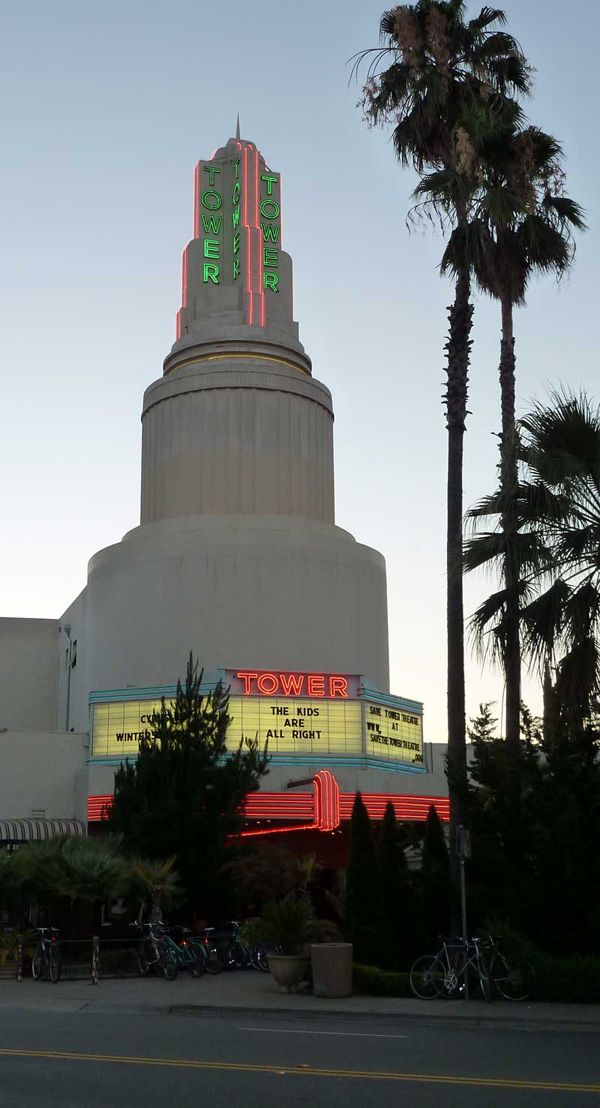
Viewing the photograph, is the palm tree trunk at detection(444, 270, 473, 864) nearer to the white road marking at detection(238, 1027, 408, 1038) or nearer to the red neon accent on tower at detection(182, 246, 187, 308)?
the white road marking at detection(238, 1027, 408, 1038)

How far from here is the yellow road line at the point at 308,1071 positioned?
35.7 ft

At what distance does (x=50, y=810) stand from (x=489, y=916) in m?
21.9

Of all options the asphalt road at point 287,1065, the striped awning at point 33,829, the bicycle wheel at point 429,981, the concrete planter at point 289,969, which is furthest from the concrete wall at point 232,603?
the asphalt road at point 287,1065

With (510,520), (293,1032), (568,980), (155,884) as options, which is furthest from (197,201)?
(293,1032)

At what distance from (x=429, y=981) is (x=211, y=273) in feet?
112

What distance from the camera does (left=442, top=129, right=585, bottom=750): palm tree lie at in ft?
81.4

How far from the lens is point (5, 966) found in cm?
2738

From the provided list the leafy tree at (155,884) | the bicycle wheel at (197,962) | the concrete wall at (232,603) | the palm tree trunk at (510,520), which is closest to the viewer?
the palm tree trunk at (510,520)

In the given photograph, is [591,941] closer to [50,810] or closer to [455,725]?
[455,725]

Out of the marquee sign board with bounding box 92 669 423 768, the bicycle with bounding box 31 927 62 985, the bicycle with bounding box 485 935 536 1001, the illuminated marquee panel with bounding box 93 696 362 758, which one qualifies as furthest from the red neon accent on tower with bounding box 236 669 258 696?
the bicycle with bounding box 485 935 536 1001

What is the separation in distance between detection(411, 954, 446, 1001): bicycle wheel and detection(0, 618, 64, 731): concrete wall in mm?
34846

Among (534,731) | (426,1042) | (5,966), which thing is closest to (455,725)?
(534,731)

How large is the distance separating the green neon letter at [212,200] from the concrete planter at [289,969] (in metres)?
34.3

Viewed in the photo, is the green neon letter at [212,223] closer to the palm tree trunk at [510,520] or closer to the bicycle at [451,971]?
the palm tree trunk at [510,520]
